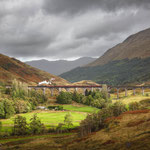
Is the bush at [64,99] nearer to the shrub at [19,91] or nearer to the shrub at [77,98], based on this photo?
the shrub at [77,98]

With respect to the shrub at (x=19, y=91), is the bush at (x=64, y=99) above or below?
below

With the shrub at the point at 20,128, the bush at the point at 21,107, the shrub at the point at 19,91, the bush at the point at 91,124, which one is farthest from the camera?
the shrub at the point at 19,91

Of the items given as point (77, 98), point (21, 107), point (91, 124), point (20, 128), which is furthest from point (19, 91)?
point (91, 124)

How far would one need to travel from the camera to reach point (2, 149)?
57156 mm

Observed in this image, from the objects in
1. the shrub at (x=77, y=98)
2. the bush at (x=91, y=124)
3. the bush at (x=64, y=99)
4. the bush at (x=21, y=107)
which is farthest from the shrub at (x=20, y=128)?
the shrub at (x=77, y=98)

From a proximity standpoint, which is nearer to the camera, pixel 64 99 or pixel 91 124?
pixel 91 124

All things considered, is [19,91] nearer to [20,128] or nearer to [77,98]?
[77,98]

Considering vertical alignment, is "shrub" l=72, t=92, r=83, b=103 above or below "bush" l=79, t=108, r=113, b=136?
above

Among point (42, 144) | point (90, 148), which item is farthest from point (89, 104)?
point (90, 148)

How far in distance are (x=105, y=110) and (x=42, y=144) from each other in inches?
1776

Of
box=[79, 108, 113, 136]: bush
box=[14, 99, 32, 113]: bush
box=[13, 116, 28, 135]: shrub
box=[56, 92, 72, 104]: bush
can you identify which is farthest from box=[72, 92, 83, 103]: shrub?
box=[13, 116, 28, 135]: shrub

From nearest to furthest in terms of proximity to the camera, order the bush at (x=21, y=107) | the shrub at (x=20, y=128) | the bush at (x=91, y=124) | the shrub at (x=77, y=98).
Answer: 1. the bush at (x=91, y=124)
2. the shrub at (x=20, y=128)
3. the bush at (x=21, y=107)
4. the shrub at (x=77, y=98)

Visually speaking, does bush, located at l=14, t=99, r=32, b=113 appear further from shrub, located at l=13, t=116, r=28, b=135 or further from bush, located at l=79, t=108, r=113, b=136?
bush, located at l=79, t=108, r=113, b=136

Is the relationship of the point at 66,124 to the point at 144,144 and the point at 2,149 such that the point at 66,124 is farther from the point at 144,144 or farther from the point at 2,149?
the point at 144,144
